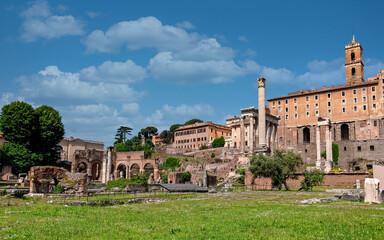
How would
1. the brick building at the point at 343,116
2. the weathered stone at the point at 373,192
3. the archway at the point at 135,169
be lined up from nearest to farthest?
the weathered stone at the point at 373,192 → the brick building at the point at 343,116 → the archway at the point at 135,169

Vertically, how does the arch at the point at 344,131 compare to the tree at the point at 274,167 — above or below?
above

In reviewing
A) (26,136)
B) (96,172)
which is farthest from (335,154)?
(26,136)

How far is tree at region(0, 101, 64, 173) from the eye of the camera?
4466 centimetres

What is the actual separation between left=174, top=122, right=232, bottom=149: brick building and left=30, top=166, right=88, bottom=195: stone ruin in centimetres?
7328

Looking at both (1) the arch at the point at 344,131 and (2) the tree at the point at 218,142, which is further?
(2) the tree at the point at 218,142

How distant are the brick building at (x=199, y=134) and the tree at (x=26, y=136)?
5568cm

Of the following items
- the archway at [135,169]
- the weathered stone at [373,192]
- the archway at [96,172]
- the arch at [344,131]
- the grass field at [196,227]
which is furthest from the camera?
the arch at [344,131]

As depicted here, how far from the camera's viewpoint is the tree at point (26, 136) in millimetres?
44656

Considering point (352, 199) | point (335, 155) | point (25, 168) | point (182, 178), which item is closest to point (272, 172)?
point (352, 199)

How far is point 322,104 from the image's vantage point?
83.4m

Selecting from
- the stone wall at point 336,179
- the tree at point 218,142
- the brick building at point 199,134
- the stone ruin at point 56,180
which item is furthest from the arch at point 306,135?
the stone ruin at point 56,180

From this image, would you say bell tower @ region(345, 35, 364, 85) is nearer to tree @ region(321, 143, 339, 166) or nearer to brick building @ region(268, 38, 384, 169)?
brick building @ region(268, 38, 384, 169)

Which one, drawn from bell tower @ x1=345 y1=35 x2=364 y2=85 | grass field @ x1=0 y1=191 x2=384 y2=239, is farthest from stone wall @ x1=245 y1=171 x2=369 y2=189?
bell tower @ x1=345 y1=35 x2=364 y2=85

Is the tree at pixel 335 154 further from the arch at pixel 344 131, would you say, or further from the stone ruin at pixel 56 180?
the stone ruin at pixel 56 180
